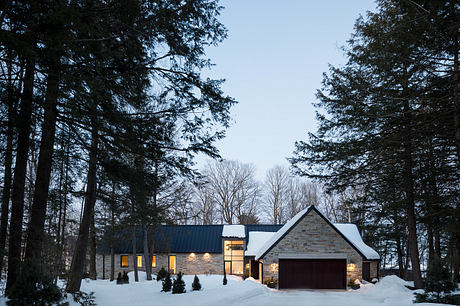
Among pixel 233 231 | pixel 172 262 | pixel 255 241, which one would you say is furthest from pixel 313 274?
pixel 172 262

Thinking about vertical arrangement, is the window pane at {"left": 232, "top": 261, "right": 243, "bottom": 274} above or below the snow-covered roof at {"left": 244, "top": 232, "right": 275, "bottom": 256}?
below

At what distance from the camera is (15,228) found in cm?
841

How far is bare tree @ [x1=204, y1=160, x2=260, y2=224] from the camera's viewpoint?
1642 inches

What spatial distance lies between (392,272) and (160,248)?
22.9 m

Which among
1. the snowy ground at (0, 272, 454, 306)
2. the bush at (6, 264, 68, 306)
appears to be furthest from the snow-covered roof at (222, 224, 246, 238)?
the bush at (6, 264, 68, 306)

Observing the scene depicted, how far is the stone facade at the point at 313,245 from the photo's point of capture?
23688mm

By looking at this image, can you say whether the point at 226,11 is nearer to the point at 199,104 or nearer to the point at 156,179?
the point at 199,104

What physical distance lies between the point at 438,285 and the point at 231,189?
29.9 meters

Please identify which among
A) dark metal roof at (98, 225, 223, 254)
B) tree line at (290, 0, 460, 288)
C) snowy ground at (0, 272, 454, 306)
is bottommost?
snowy ground at (0, 272, 454, 306)

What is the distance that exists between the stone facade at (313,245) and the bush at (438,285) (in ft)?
35.0

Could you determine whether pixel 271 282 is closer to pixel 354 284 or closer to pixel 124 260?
pixel 354 284

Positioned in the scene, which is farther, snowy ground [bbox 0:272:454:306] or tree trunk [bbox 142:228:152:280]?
tree trunk [bbox 142:228:152:280]

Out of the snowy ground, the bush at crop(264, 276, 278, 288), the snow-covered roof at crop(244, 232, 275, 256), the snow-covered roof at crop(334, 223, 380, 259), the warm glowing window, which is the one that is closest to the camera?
the snowy ground

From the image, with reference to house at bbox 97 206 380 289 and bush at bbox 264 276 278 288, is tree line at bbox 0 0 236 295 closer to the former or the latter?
house at bbox 97 206 380 289
